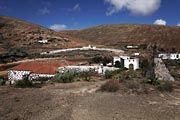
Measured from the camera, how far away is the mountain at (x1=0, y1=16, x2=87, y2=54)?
89.3 m

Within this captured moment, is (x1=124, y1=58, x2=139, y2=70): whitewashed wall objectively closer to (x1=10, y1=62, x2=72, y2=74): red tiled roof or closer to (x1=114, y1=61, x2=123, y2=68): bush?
(x1=114, y1=61, x2=123, y2=68): bush

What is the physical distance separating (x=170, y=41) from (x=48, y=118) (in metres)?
102

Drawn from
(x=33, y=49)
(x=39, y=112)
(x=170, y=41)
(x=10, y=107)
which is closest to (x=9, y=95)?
(x=10, y=107)

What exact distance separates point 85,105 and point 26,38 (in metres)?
85.4

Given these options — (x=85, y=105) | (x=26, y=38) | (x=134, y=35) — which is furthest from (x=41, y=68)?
(x=134, y=35)

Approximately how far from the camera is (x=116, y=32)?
138 metres

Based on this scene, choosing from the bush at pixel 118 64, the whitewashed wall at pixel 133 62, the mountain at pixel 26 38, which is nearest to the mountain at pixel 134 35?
the mountain at pixel 26 38

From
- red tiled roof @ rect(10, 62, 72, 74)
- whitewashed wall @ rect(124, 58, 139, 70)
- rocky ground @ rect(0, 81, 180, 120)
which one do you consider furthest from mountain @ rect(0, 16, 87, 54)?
rocky ground @ rect(0, 81, 180, 120)

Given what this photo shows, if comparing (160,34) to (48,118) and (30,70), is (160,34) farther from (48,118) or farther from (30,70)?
(48,118)

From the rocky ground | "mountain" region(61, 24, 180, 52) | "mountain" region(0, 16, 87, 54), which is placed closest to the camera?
the rocky ground

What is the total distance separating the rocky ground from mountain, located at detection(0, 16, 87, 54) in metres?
64.6

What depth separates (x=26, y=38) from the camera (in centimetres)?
9844

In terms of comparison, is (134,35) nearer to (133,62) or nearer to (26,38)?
(26,38)

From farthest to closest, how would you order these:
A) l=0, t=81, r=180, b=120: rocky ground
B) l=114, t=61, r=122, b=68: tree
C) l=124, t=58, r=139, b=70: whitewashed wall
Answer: l=114, t=61, r=122, b=68: tree → l=124, t=58, r=139, b=70: whitewashed wall → l=0, t=81, r=180, b=120: rocky ground
